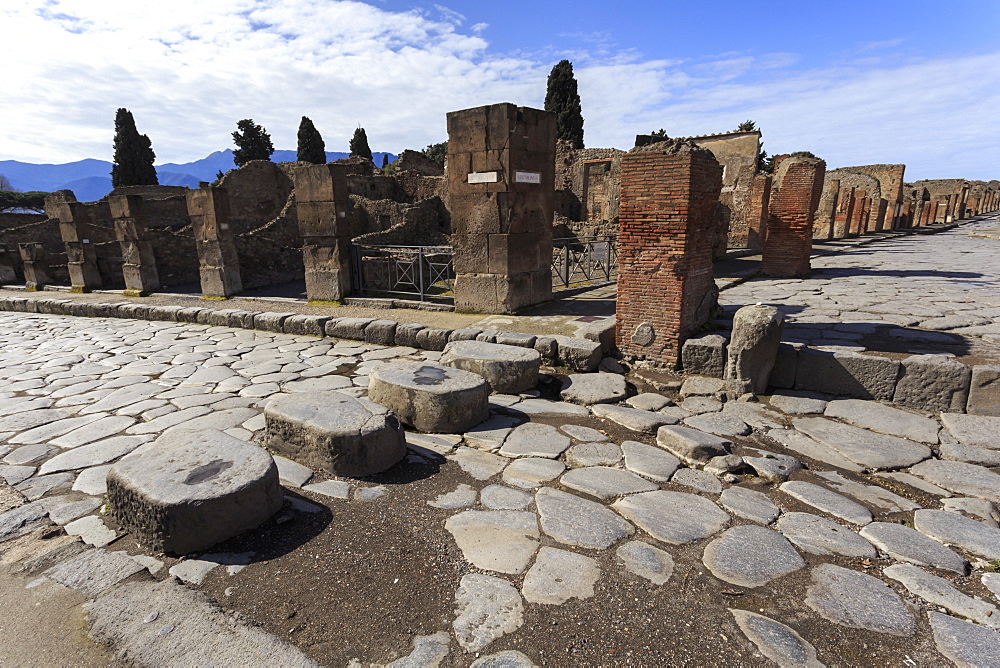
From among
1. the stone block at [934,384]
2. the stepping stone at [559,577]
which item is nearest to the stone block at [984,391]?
the stone block at [934,384]

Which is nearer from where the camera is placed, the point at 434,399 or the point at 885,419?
the point at 434,399

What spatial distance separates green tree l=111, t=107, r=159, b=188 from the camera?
38062mm

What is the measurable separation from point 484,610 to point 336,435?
1596 millimetres

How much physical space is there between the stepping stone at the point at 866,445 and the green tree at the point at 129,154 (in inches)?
1834

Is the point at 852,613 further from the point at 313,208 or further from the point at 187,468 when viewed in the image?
the point at 313,208

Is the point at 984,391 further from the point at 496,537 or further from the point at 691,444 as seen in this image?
the point at 496,537

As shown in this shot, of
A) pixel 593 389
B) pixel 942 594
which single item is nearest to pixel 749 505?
pixel 942 594

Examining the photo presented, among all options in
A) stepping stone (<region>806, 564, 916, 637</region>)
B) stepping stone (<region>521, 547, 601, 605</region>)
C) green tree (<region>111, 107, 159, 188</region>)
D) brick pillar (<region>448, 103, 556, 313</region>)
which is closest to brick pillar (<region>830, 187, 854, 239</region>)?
brick pillar (<region>448, 103, 556, 313</region>)

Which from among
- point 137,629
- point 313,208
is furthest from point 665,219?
point 313,208

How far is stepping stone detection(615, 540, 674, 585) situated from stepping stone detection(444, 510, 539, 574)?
47cm

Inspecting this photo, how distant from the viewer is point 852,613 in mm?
2154

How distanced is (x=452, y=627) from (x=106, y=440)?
3424 millimetres

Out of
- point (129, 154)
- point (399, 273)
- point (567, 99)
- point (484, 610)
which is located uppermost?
point (567, 99)

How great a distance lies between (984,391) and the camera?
416 cm
